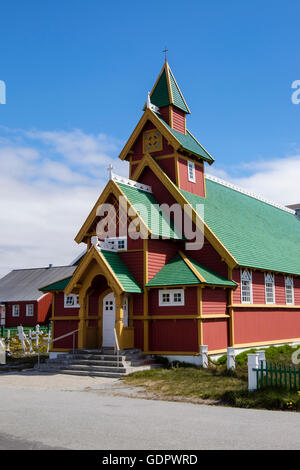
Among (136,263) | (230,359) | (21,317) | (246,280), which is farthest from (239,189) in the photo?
(21,317)

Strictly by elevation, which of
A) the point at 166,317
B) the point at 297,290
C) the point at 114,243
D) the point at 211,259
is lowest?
the point at 166,317

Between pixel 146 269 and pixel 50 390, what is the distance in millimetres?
8245

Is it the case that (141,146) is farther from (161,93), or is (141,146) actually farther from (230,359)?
(230,359)

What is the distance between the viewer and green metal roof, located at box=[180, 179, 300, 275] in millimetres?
27141

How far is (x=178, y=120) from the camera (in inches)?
1190

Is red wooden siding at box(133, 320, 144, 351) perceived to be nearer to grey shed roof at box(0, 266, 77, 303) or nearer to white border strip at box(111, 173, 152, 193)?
white border strip at box(111, 173, 152, 193)

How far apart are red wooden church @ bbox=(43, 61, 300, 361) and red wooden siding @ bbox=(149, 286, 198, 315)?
0.05m

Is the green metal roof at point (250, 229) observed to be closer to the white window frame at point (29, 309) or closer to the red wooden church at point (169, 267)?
the red wooden church at point (169, 267)

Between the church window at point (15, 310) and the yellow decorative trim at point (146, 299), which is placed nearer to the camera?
the yellow decorative trim at point (146, 299)

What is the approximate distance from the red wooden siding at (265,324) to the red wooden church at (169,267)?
0.21ft

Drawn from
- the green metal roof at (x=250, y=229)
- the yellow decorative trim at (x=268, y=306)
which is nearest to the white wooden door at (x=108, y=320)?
the yellow decorative trim at (x=268, y=306)

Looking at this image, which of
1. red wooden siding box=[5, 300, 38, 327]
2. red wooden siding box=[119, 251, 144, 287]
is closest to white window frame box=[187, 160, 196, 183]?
red wooden siding box=[119, 251, 144, 287]

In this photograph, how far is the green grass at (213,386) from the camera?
14.0 meters

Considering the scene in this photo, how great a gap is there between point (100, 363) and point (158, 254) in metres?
6.24
